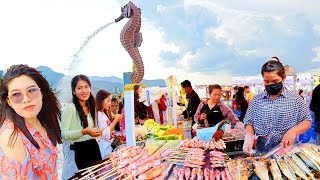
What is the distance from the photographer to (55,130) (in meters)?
2.04

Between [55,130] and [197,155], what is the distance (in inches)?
38.7

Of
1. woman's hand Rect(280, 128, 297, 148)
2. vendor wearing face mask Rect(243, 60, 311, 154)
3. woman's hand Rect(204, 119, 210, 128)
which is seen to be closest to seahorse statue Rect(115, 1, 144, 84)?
woman's hand Rect(204, 119, 210, 128)

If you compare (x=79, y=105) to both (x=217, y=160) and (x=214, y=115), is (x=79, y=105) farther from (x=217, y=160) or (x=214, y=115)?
(x=214, y=115)

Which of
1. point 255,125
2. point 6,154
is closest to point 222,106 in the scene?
point 255,125

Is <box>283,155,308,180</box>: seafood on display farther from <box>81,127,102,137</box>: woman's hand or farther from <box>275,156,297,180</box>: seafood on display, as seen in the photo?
<box>81,127,102,137</box>: woman's hand

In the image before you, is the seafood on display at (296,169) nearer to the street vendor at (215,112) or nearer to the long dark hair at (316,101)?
the street vendor at (215,112)

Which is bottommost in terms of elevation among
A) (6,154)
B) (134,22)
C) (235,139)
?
(235,139)

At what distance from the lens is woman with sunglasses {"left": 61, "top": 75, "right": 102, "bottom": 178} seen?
3174mm

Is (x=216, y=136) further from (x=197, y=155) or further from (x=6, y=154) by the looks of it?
(x=6, y=154)

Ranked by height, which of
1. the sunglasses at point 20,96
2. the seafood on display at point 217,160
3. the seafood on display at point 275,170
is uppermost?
the sunglasses at point 20,96

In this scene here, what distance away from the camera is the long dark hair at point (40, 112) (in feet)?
5.76

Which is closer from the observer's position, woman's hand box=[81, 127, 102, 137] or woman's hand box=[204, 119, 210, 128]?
woman's hand box=[81, 127, 102, 137]

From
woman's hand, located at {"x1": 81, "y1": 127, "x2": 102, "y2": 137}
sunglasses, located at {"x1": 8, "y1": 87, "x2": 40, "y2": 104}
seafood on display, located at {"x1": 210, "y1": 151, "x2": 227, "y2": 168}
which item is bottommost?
seafood on display, located at {"x1": 210, "y1": 151, "x2": 227, "y2": 168}

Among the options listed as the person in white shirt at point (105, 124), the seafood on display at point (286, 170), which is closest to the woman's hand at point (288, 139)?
the seafood on display at point (286, 170)
